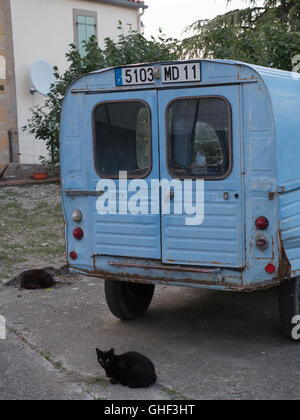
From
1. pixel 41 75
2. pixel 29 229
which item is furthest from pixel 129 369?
pixel 41 75

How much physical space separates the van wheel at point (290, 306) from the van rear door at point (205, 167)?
67 centimetres

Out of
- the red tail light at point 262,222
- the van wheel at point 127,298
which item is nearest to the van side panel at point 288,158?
the red tail light at point 262,222

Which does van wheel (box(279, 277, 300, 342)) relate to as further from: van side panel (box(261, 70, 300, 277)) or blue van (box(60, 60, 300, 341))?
van side panel (box(261, 70, 300, 277))

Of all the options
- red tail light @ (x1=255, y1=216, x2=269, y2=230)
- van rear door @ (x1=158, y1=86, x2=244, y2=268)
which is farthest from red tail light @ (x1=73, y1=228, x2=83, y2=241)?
red tail light @ (x1=255, y1=216, x2=269, y2=230)

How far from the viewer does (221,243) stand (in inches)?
211

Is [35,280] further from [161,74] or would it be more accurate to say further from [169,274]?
[161,74]

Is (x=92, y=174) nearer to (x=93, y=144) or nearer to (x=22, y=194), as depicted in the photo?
(x=93, y=144)

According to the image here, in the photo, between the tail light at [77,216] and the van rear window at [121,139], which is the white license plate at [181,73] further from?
the tail light at [77,216]

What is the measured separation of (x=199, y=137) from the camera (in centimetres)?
550

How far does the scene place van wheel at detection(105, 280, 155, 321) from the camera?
6.36 m

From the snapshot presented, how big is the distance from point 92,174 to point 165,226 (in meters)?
0.95

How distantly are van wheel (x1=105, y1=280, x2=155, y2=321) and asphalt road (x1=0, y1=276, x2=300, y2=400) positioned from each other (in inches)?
4.4

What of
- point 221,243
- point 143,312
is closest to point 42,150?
point 143,312

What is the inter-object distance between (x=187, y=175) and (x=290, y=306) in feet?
5.26
